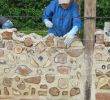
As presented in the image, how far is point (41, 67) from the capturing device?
25.7ft

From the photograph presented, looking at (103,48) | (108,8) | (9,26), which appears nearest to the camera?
(103,48)

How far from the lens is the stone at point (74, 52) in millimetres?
7773

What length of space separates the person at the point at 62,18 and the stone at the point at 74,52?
239 mm

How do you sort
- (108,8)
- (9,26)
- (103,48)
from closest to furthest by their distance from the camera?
(103,48) → (9,26) → (108,8)

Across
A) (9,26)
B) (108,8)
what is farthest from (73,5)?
(108,8)

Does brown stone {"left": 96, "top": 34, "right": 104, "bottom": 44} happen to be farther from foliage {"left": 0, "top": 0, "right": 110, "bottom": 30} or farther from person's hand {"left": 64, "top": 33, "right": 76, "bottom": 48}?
foliage {"left": 0, "top": 0, "right": 110, "bottom": 30}

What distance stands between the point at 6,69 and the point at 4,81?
15cm

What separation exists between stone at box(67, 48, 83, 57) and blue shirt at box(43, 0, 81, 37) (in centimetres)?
32

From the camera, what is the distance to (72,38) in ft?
25.3

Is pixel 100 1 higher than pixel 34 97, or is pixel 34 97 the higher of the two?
pixel 100 1

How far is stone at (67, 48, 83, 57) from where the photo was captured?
25.5ft

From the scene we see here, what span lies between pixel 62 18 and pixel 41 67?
2.28ft

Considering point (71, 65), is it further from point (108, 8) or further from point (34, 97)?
point (108, 8)

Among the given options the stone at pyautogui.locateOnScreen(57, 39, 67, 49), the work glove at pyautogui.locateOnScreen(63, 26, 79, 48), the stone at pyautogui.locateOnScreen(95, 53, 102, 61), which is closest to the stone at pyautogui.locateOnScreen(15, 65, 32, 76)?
the stone at pyautogui.locateOnScreen(57, 39, 67, 49)
